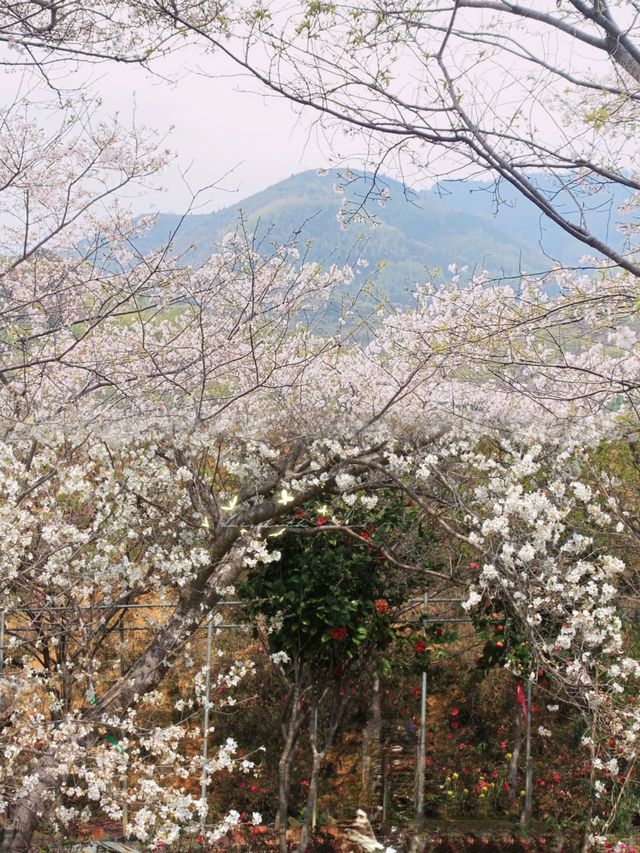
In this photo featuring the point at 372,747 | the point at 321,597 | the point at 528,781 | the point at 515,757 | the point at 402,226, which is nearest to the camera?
the point at 321,597

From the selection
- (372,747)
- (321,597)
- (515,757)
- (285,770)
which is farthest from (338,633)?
(515,757)

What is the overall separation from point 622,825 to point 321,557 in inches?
97.6

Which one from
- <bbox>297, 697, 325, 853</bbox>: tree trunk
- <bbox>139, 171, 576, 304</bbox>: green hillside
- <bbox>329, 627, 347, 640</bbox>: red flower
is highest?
<bbox>139, 171, 576, 304</bbox>: green hillside

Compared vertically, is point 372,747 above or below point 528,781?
above

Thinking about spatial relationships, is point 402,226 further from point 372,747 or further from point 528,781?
point 528,781

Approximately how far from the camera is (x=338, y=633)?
4.93 meters

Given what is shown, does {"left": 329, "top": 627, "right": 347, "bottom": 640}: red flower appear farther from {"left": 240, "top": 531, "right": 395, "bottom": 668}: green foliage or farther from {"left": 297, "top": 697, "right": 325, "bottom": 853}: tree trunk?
{"left": 297, "top": 697, "right": 325, "bottom": 853}: tree trunk

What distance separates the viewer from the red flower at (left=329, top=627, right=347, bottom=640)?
194 inches

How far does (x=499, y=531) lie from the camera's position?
4.62m

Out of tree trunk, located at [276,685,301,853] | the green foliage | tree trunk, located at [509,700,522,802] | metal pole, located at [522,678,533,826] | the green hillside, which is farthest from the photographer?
the green hillside

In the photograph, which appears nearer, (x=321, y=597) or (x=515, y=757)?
(x=321, y=597)

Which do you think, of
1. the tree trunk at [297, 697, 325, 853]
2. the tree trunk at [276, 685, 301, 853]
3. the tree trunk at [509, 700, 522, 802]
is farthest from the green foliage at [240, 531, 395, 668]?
the tree trunk at [509, 700, 522, 802]

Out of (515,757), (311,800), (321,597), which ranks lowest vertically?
(311,800)

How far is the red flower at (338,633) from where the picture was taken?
4.92 meters
